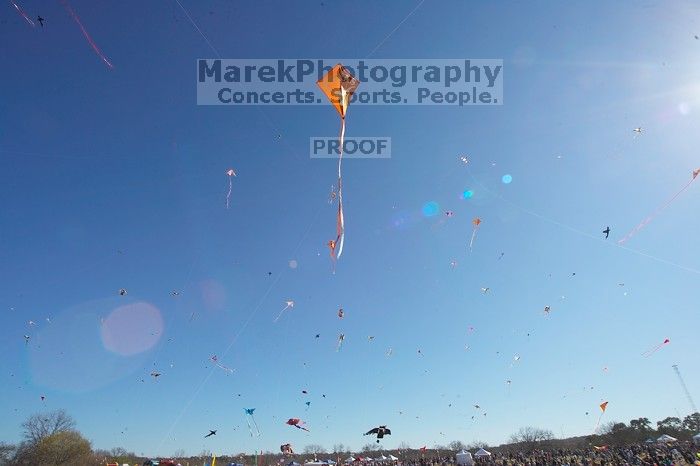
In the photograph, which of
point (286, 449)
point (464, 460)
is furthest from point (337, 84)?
point (464, 460)

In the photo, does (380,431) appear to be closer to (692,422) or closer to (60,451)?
(60,451)

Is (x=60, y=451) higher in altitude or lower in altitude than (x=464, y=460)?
higher

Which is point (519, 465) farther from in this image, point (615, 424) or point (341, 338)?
point (615, 424)

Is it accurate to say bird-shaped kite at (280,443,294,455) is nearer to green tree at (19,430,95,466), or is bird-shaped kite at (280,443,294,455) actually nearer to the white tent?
the white tent

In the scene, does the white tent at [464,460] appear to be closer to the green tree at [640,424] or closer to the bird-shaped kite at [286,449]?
the bird-shaped kite at [286,449]

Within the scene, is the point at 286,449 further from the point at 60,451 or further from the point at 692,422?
the point at 692,422

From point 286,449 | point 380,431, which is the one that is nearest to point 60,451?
point 286,449

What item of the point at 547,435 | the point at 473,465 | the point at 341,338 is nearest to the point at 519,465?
the point at 473,465

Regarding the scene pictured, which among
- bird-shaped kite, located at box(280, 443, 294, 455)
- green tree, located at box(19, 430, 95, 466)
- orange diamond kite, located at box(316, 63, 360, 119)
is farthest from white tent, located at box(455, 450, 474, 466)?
green tree, located at box(19, 430, 95, 466)

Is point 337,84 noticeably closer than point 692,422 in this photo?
Yes

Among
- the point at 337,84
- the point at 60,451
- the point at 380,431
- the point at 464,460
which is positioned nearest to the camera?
the point at 337,84

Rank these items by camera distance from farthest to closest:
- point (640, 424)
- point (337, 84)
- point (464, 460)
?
point (640, 424) < point (464, 460) < point (337, 84)

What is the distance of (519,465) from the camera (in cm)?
2870

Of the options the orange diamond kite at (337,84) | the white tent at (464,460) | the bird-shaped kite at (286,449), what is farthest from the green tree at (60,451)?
the orange diamond kite at (337,84)
